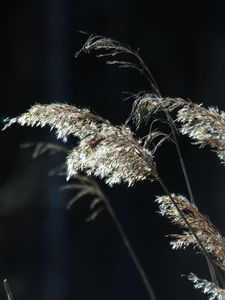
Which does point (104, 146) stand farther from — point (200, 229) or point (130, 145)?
point (200, 229)

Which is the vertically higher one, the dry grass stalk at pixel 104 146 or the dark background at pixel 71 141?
the dry grass stalk at pixel 104 146

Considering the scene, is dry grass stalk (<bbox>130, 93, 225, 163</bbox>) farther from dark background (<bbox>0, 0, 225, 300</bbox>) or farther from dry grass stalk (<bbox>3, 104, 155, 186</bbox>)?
dark background (<bbox>0, 0, 225, 300</bbox>)

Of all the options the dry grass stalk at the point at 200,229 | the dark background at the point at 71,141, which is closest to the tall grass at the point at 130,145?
the dry grass stalk at the point at 200,229

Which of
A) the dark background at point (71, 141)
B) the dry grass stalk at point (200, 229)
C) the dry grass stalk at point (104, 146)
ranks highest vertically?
the dry grass stalk at point (104, 146)

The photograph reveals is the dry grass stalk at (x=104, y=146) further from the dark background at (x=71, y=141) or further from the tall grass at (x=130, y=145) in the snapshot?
the dark background at (x=71, y=141)

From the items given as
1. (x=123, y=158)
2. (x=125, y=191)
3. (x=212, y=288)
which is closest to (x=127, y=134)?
(x=123, y=158)

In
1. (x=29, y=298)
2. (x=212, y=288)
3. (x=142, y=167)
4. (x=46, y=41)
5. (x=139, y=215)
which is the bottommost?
(x=29, y=298)

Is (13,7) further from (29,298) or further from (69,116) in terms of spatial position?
(69,116)

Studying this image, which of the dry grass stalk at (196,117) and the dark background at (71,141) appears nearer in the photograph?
the dry grass stalk at (196,117)

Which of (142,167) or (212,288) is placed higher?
(142,167)
